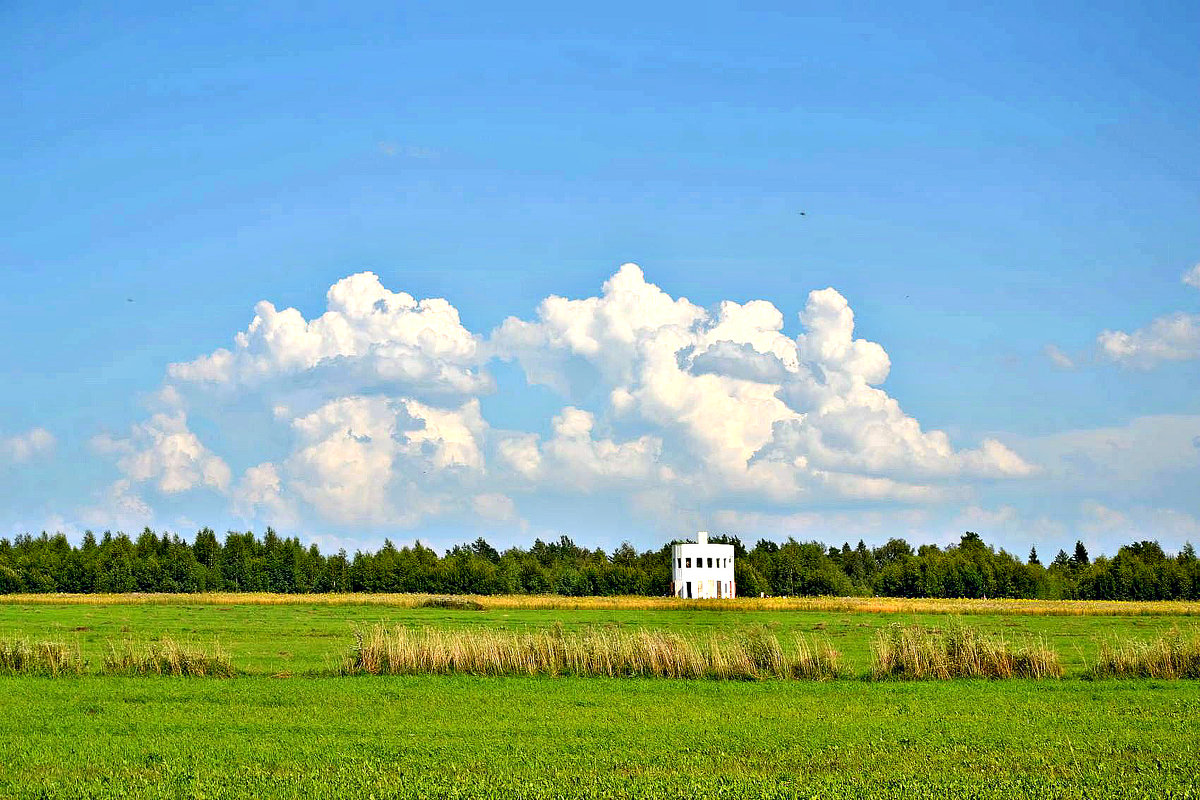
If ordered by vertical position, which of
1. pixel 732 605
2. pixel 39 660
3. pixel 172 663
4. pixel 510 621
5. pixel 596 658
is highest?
pixel 39 660

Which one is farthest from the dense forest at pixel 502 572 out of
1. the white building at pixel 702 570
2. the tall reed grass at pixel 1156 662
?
the tall reed grass at pixel 1156 662

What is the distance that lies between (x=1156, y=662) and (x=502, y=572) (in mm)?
122483

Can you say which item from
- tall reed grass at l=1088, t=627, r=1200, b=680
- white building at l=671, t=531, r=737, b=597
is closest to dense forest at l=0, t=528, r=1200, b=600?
white building at l=671, t=531, r=737, b=597

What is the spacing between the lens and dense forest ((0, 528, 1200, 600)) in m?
142

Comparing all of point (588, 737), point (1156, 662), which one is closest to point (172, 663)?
point (588, 737)

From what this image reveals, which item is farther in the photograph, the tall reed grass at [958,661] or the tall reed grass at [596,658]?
the tall reed grass at [596,658]

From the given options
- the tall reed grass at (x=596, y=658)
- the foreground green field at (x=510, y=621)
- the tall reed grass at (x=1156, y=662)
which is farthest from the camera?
the foreground green field at (x=510, y=621)

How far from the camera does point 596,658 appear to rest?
115 ft

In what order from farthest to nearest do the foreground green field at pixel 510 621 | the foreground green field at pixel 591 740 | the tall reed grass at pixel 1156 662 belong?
the foreground green field at pixel 510 621
the tall reed grass at pixel 1156 662
the foreground green field at pixel 591 740

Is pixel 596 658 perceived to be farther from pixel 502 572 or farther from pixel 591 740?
pixel 502 572

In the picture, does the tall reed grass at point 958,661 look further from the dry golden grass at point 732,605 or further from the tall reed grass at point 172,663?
the dry golden grass at point 732,605

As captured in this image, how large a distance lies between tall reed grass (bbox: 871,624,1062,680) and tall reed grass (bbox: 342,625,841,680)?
159 centimetres

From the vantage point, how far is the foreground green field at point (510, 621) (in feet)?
155

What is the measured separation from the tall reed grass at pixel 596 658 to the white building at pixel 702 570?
85.3m
